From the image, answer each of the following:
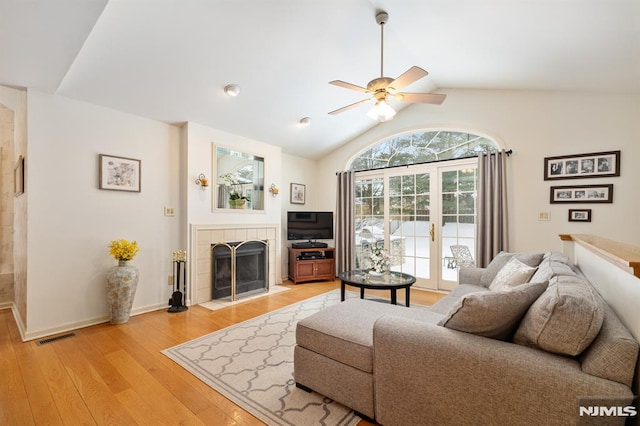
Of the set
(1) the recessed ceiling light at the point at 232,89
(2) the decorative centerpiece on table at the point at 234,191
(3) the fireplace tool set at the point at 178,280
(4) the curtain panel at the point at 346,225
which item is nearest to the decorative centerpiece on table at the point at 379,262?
(4) the curtain panel at the point at 346,225

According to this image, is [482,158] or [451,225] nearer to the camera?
[482,158]

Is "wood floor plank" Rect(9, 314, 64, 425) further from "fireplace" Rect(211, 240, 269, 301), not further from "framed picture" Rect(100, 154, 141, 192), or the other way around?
"fireplace" Rect(211, 240, 269, 301)

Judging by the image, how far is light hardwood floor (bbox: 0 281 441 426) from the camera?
5.39 ft

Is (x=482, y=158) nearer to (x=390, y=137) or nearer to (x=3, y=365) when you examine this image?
(x=390, y=137)

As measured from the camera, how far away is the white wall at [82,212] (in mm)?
2715

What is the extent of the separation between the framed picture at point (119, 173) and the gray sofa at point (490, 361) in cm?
287

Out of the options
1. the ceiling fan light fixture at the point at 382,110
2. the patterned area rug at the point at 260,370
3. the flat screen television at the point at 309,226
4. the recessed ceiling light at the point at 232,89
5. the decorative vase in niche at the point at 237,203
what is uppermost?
the recessed ceiling light at the point at 232,89

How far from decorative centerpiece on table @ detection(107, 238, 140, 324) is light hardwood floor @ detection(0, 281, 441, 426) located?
0.15m

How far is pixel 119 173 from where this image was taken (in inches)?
127

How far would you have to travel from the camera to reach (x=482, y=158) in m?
3.96

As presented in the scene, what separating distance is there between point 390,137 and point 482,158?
1590 millimetres

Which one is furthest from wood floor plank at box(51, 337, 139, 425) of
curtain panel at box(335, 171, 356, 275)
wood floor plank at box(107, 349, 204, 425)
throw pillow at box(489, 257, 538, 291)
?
curtain panel at box(335, 171, 356, 275)

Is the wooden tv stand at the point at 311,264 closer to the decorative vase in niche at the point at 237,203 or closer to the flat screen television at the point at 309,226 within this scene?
the flat screen television at the point at 309,226

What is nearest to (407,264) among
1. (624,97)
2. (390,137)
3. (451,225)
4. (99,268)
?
(451,225)
